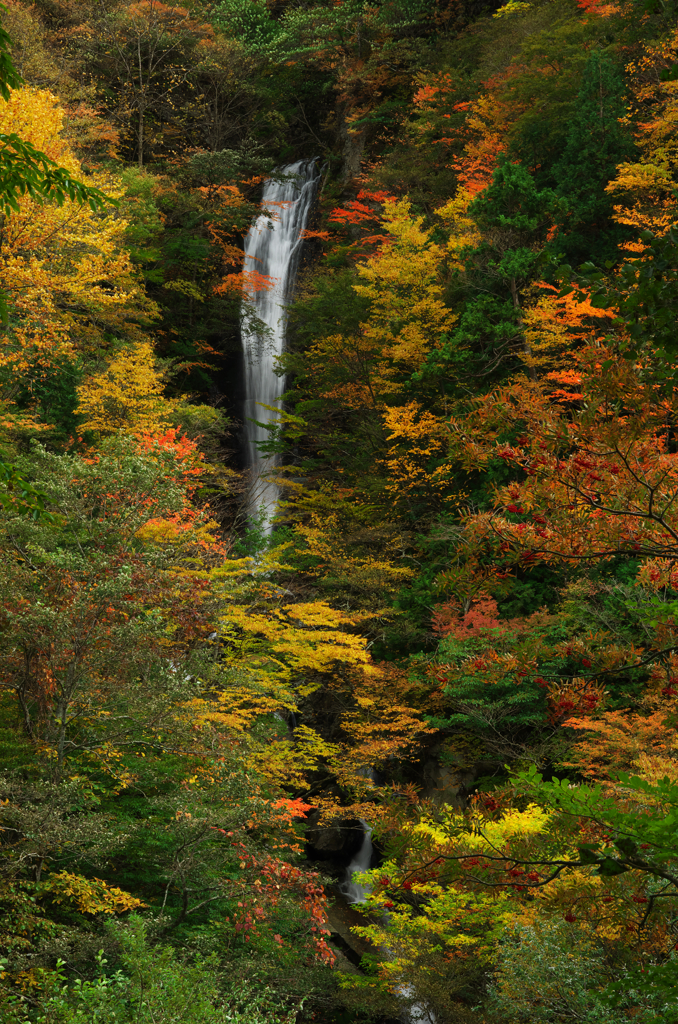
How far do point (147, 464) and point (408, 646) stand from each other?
8.50 metres

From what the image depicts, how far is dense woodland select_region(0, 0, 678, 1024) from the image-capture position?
3.49 metres

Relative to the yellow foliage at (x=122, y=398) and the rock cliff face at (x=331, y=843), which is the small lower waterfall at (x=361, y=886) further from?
the yellow foliage at (x=122, y=398)

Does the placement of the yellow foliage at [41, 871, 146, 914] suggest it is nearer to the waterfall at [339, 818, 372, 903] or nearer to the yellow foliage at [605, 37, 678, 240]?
the waterfall at [339, 818, 372, 903]

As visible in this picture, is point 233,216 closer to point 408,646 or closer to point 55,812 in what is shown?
point 408,646

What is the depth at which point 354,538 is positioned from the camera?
1778cm

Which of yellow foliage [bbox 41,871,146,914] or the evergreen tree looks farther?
the evergreen tree

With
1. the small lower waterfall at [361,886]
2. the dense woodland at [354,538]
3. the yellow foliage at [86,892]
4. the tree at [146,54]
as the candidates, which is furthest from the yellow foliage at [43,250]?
the tree at [146,54]

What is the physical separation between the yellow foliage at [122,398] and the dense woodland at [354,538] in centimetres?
16

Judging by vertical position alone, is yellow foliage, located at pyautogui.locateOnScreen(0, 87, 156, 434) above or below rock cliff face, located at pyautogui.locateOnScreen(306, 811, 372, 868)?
above

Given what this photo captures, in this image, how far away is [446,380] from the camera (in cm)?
1775

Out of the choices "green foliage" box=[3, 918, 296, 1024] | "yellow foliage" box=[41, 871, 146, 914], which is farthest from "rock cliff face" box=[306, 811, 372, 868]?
"green foliage" box=[3, 918, 296, 1024]

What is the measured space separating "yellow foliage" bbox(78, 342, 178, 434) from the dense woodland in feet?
0.52

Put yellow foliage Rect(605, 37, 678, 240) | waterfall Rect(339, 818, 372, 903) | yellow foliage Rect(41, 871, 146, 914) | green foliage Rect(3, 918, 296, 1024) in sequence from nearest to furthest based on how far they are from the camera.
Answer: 1. green foliage Rect(3, 918, 296, 1024)
2. yellow foliage Rect(41, 871, 146, 914)
3. yellow foliage Rect(605, 37, 678, 240)
4. waterfall Rect(339, 818, 372, 903)

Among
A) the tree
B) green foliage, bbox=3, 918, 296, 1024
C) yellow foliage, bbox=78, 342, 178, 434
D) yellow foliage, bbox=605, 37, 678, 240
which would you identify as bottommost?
green foliage, bbox=3, 918, 296, 1024
